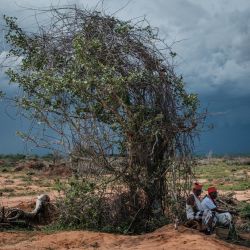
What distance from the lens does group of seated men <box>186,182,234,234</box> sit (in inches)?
450

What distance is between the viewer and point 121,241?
35.8 ft

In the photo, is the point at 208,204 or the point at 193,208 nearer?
the point at 208,204

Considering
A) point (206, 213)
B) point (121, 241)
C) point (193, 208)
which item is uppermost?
point (193, 208)

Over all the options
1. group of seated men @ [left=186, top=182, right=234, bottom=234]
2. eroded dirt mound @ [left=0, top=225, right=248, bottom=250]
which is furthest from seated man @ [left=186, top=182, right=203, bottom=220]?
eroded dirt mound @ [left=0, top=225, right=248, bottom=250]

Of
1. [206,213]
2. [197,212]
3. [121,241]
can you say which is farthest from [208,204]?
[121,241]

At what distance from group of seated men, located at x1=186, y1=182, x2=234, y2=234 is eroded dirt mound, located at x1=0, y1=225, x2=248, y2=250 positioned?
54 cm

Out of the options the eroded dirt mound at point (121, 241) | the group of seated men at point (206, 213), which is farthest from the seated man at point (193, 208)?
the eroded dirt mound at point (121, 241)

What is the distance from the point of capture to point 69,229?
41.4 feet

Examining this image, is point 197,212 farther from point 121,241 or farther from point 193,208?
point 121,241

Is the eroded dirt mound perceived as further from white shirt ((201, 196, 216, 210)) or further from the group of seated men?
white shirt ((201, 196, 216, 210))

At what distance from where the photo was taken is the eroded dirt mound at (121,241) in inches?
396

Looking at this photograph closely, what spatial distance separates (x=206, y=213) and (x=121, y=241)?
1.79 m

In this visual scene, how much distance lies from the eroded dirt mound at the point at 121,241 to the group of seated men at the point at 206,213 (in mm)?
537

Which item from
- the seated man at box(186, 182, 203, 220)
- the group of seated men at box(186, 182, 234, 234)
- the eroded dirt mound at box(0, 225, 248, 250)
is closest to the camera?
the eroded dirt mound at box(0, 225, 248, 250)
